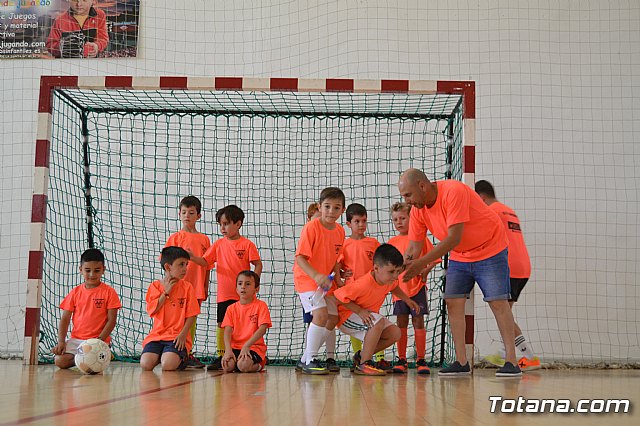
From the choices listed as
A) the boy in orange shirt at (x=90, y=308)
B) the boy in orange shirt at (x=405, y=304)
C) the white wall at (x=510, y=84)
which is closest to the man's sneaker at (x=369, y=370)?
the boy in orange shirt at (x=405, y=304)

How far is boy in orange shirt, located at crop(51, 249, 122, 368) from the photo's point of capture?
5.14 meters

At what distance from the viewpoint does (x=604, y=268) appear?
7.32m

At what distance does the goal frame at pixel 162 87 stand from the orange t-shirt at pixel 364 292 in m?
0.77

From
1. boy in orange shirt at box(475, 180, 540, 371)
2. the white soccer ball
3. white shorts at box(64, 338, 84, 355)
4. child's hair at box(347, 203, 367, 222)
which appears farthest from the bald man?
white shorts at box(64, 338, 84, 355)

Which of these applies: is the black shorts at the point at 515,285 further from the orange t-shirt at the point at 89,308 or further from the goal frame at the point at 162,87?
the orange t-shirt at the point at 89,308

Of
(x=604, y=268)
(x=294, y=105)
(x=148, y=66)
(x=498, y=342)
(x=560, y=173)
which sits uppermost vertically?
(x=148, y=66)

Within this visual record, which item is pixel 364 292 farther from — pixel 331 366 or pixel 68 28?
pixel 68 28

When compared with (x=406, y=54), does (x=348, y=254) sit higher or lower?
lower

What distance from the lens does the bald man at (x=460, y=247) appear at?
13.8 feet

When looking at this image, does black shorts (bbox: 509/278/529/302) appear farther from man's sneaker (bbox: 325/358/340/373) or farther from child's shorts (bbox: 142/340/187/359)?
child's shorts (bbox: 142/340/187/359)

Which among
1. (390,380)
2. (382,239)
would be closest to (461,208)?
(390,380)

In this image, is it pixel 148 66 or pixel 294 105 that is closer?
pixel 294 105

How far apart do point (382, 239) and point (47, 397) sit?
15.2 feet

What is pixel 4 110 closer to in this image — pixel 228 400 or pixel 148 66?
pixel 148 66
